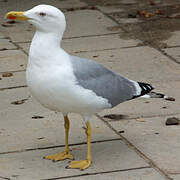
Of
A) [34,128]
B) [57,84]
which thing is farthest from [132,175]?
[34,128]

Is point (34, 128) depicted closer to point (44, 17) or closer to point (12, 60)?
point (44, 17)

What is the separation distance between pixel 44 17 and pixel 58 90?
68 cm

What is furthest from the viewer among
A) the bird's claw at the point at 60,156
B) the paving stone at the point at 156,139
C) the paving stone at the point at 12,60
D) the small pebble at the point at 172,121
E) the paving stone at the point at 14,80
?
the paving stone at the point at 12,60

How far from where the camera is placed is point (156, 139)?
22.2 ft

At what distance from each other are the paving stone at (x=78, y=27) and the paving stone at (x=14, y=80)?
1660mm

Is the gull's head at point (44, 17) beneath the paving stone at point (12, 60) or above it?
above

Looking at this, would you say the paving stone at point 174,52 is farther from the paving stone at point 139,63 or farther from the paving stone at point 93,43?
the paving stone at point 93,43

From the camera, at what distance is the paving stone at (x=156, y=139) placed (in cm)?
621

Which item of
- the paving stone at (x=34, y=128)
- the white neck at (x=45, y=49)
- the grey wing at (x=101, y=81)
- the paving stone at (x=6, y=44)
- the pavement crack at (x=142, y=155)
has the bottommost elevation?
the paving stone at (x=34, y=128)

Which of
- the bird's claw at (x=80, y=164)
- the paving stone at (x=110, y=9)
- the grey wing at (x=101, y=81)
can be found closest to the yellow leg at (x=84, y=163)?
the bird's claw at (x=80, y=164)

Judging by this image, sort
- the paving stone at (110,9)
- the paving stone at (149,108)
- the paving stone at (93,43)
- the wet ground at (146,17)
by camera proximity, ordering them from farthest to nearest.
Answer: the paving stone at (110,9) → the wet ground at (146,17) → the paving stone at (93,43) → the paving stone at (149,108)

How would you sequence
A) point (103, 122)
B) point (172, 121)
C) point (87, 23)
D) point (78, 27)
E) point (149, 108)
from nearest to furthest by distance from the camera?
1. point (172, 121)
2. point (103, 122)
3. point (149, 108)
4. point (78, 27)
5. point (87, 23)

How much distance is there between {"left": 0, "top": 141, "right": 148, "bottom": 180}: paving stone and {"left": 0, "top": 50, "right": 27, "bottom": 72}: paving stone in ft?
9.36

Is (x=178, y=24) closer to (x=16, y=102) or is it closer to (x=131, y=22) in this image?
(x=131, y=22)
